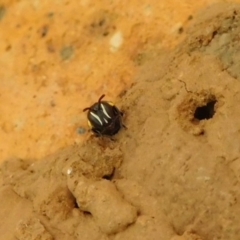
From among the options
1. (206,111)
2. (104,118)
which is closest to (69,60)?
(104,118)

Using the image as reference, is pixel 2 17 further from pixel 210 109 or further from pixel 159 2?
pixel 210 109

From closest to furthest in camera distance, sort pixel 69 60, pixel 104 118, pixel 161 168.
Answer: pixel 161 168
pixel 104 118
pixel 69 60

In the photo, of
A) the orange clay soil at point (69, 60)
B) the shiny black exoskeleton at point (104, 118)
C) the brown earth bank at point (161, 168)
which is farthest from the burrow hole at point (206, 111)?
the orange clay soil at point (69, 60)

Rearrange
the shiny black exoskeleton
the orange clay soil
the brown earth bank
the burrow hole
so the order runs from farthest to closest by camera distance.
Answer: the orange clay soil, the shiny black exoskeleton, the burrow hole, the brown earth bank

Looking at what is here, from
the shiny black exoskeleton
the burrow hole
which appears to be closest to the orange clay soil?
the shiny black exoskeleton

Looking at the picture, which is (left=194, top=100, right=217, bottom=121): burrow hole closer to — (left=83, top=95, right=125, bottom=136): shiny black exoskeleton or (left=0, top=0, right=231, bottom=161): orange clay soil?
(left=83, top=95, right=125, bottom=136): shiny black exoskeleton

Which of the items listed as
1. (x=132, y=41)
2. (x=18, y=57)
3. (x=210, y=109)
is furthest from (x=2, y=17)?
(x=210, y=109)

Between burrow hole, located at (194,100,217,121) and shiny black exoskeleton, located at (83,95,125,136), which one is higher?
shiny black exoskeleton, located at (83,95,125,136)

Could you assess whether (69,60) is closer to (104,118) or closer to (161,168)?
(104,118)
